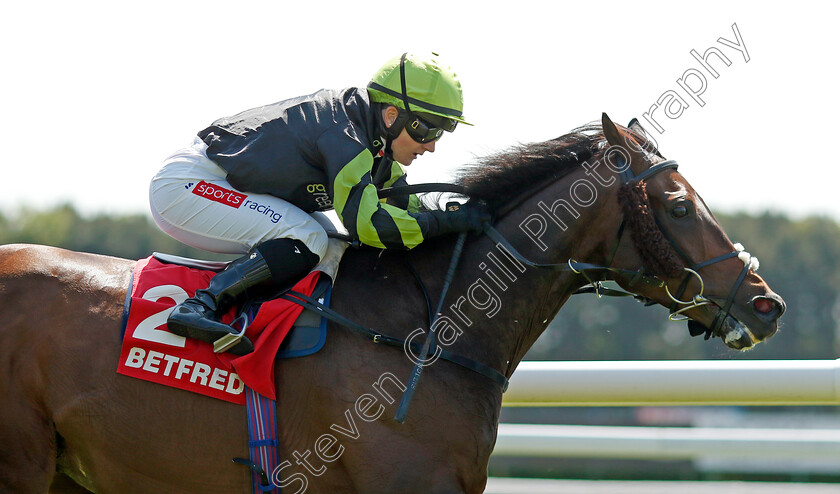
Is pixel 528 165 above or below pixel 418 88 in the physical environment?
below

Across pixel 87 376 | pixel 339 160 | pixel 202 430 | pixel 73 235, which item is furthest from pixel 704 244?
pixel 73 235

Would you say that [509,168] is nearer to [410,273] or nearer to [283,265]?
[410,273]

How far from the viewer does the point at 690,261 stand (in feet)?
11.7

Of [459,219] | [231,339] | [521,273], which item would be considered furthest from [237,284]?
[521,273]

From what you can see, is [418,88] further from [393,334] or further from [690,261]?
[690,261]

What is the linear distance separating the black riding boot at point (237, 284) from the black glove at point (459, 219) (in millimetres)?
561

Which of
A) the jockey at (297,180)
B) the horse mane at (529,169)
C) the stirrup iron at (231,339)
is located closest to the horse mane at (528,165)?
the horse mane at (529,169)

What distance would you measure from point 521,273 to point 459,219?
381 millimetres

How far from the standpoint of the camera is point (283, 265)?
11.3 feet

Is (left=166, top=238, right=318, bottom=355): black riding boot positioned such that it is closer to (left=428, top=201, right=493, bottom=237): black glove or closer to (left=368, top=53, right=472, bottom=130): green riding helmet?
(left=428, top=201, right=493, bottom=237): black glove

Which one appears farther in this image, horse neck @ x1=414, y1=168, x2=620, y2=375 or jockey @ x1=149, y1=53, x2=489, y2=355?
horse neck @ x1=414, y1=168, x2=620, y2=375

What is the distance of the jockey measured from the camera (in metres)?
3.43

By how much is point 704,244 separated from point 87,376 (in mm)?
2743

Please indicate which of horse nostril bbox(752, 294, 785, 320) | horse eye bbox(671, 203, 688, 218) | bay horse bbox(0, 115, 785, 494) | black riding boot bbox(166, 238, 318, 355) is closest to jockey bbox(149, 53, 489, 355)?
black riding boot bbox(166, 238, 318, 355)
